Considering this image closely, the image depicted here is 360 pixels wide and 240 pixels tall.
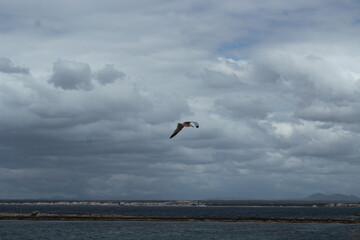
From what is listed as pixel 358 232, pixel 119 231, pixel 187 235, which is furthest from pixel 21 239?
pixel 358 232

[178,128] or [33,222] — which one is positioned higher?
[178,128]

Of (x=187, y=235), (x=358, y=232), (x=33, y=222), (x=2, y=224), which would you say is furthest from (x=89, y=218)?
(x=358, y=232)

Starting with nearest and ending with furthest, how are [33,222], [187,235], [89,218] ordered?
1. [187,235]
2. [33,222]
3. [89,218]

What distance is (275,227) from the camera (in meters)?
92.3

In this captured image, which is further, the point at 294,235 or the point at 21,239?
the point at 294,235

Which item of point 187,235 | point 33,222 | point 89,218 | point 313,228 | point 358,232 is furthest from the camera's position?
point 89,218

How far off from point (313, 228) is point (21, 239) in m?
51.7

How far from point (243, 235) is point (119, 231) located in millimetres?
21221

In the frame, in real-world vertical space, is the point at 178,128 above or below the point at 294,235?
above

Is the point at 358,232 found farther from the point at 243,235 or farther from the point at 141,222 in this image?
the point at 141,222

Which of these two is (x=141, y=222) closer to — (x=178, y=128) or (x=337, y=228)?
(x=337, y=228)

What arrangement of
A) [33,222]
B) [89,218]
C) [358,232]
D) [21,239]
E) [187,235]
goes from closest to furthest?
[21,239], [187,235], [358,232], [33,222], [89,218]

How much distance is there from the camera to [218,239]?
2847 inches

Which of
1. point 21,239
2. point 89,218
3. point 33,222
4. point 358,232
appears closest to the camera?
point 21,239
